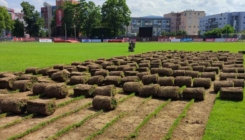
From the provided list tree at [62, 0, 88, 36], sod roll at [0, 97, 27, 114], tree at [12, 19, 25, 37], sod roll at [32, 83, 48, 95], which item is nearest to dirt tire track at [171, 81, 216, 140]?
sod roll at [0, 97, 27, 114]

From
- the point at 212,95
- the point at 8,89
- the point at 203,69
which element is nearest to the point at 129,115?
the point at 212,95

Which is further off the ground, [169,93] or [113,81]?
[113,81]

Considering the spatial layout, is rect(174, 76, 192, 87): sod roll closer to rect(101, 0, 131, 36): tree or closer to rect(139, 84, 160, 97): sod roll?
rect(139, 84, 160, 97): sod roll

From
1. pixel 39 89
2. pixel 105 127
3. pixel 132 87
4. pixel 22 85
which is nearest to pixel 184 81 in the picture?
pixel 132 87

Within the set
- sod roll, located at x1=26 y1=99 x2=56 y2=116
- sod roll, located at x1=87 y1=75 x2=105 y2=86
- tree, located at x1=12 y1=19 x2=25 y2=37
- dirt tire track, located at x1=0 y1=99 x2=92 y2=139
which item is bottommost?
dirt tire track, located at x1=0 y1=99 x2=92 y2=139

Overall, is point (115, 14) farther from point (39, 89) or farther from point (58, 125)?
point (58, 125)

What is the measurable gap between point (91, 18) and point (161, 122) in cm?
11899

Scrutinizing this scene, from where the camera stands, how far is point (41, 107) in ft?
28.3

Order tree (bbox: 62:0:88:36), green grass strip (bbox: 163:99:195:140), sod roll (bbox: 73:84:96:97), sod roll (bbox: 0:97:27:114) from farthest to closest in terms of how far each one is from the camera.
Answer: tree (bbox: 62:0:88:36)
sod roll (bbox: 73:84:96:97)
sod roll (bbox: 0:97:27:114)
green grass strip (bbox: 163:99:195:140)

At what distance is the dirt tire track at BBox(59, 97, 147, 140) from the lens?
23.3 ft

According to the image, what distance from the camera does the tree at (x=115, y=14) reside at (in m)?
118

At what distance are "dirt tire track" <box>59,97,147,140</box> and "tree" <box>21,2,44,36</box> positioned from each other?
459 feet

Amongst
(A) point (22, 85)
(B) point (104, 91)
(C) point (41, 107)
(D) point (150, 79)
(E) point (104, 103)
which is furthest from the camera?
(D) point (150, 79)

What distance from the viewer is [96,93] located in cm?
1101
